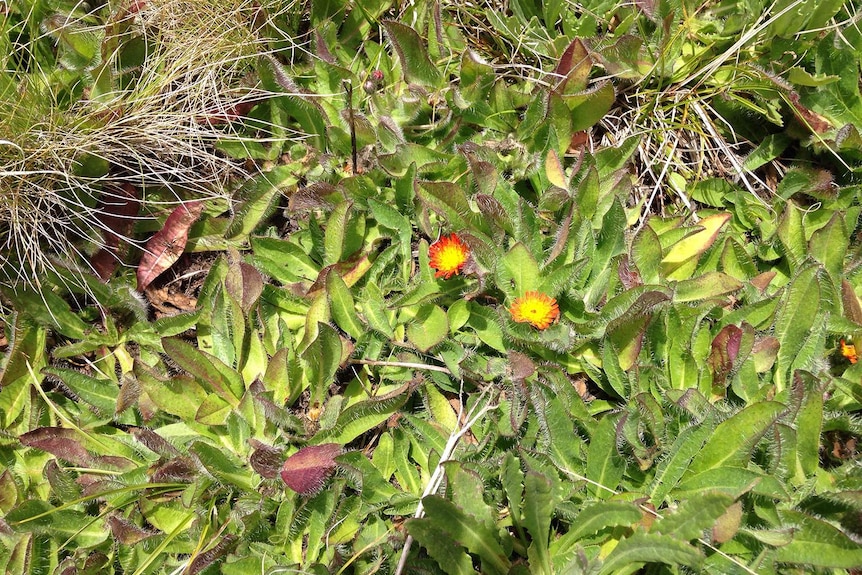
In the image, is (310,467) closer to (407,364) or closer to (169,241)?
(407,364)

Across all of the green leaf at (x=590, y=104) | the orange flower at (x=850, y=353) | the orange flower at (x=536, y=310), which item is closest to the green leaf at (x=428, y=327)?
the orange flower at (x=536, y=310)

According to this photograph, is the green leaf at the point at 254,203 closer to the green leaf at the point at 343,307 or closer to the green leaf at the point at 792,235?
the green leaf at the point at 343,307

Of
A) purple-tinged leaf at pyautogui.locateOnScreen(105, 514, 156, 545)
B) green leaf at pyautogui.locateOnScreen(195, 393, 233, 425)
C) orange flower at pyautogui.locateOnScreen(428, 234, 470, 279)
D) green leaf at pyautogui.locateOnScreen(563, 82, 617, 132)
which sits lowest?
purple-tinged leaf at pyautogui.locateOnScreen(105, 514, 156, 545)

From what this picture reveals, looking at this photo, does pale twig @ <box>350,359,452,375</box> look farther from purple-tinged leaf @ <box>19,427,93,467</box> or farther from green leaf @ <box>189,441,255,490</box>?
purple-tinged leaf @ <box>19,427,93,467</box>

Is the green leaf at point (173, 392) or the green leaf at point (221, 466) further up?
the green leaf at point (173, 392)

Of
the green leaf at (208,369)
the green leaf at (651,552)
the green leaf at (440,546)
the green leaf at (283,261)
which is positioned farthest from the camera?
the green leaf at (283,261)

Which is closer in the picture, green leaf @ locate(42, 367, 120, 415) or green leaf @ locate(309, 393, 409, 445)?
green leaf @ locate(309, 393, 409, 445)

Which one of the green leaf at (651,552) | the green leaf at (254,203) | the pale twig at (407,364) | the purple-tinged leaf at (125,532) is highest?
the green leaf at (254,203)

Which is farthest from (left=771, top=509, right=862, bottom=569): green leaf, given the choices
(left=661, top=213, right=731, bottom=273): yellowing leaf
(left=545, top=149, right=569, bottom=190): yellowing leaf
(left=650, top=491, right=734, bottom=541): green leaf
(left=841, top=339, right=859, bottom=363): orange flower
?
(left=545, top=149, right=569, bottom=190): yellowing leaf
